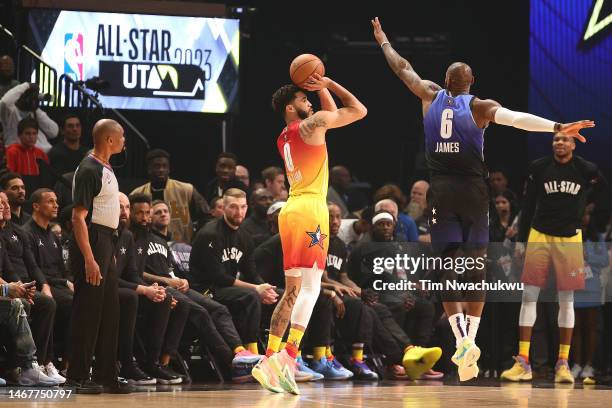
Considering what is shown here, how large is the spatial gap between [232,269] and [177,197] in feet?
5.26

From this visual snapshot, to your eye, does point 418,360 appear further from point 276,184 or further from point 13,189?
point 13,189

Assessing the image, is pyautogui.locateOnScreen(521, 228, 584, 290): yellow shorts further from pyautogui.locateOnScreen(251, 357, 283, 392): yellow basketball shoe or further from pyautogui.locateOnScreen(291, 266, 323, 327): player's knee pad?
pyautogui.locateOnScreen(251, 357, 283, 392): yellow basketball shoe

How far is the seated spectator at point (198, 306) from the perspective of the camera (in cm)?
945

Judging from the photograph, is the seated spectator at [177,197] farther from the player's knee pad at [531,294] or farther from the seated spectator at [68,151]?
the player's knee pad at [531,294]

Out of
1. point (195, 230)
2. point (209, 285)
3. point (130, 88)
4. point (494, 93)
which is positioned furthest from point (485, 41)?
point (209, 285)

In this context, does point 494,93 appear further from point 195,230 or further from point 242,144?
point 195,230

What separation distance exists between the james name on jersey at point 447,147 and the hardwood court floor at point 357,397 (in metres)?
1.76

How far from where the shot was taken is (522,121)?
738 centimetres

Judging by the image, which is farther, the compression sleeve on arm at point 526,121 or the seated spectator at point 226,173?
the seated spectator at point 226,173

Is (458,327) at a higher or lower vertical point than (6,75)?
lower

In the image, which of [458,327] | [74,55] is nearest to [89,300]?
[458,327]

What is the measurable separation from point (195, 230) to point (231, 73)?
4.63 metres

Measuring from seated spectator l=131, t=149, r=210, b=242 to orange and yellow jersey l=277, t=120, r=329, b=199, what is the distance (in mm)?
3565

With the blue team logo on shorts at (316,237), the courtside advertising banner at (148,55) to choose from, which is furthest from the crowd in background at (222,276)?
the courtside advertising banner at (148,55)
